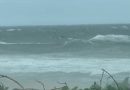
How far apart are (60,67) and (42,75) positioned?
7.09 feet

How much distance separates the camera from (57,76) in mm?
15984

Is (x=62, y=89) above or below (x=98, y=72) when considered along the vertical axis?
above

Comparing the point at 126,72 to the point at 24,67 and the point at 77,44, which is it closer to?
the point at 24,67

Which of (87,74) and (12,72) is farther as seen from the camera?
(12,72)

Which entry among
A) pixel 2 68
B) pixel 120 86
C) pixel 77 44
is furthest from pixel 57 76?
pixel 77 44

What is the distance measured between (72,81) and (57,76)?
0.99 m

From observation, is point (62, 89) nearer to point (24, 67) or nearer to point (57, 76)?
point (57, 76)

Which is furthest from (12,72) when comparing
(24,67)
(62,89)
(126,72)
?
(62,89)

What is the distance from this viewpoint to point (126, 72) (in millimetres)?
16125

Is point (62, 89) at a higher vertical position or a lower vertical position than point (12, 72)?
higher

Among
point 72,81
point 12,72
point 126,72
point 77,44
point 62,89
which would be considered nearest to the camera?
point 62,89

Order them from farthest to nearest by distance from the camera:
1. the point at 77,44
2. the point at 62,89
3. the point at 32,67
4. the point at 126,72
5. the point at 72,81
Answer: the point at 77,44
the point at 32,67
the point at 126,72
the point at 72,81
the point at 62,89

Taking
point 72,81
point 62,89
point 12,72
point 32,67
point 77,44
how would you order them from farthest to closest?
1. point 77,44
2. point 32,67
3. point 12,72
4. point 72,81
5. point 62,89

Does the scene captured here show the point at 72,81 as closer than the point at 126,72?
Yes
